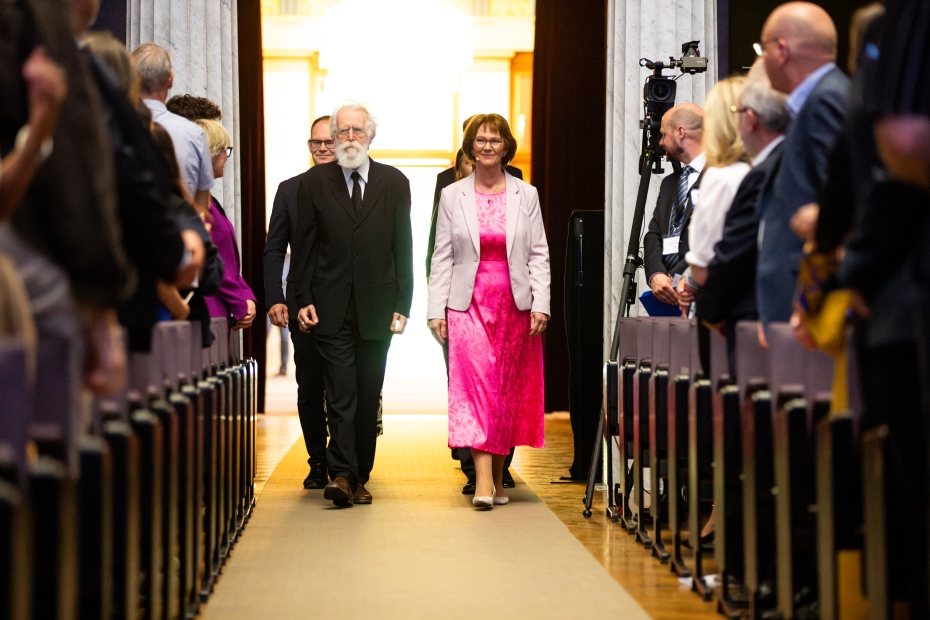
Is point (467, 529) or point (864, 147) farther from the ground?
point (864, 147)

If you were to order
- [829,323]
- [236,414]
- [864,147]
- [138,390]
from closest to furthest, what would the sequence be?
1. [864,147]
2. [829,323]
3. [138,390]
4. [236,414]

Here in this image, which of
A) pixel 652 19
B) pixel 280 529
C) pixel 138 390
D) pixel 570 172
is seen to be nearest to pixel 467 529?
pixel 280 529

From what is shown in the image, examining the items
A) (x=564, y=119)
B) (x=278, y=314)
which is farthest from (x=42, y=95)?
(x=564, y=119)

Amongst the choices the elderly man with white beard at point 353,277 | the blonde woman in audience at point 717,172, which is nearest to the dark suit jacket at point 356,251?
the elderly man with white beard at point 353,277

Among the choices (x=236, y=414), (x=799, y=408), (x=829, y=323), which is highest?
(x=829, y=323)

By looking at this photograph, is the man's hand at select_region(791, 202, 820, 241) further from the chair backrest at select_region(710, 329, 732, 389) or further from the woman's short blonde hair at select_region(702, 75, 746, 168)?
the woman's short blonde hair at select_region(702, 75, 746, 168)

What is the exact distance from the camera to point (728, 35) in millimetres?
7352

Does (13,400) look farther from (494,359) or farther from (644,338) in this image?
(494,359)

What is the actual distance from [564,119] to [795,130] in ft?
22.2

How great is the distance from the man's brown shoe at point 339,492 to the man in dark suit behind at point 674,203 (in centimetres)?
148

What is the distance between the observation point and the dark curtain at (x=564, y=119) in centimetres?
933

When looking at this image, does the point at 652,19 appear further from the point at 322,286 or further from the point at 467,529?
the point at 467,529

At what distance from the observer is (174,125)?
12.7 ft

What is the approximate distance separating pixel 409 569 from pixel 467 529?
75 cm
